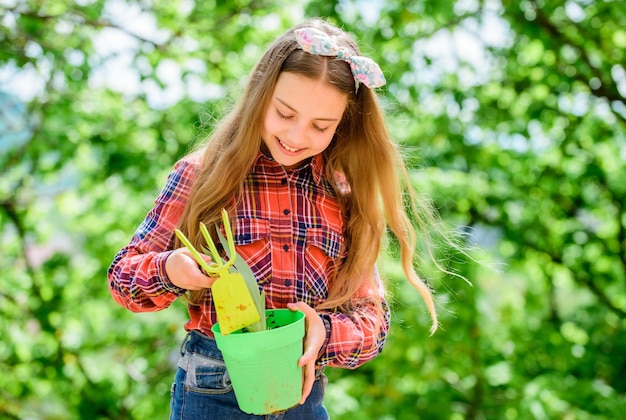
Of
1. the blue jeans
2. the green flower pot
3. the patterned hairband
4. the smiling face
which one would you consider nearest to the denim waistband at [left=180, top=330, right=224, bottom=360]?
the blue jeans

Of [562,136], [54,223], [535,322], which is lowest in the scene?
[535,322]

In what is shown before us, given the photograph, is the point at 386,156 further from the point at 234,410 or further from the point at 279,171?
the point at 234,410

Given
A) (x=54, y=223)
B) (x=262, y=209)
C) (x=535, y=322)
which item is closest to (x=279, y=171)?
(x=262, y=209)

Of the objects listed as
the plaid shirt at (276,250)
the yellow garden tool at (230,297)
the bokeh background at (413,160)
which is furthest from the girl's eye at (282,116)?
the bokeh background at (413,160)

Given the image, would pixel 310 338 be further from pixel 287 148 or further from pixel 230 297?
pixel 287 148

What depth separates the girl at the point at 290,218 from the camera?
1.41 meters

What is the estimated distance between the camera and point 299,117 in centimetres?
145

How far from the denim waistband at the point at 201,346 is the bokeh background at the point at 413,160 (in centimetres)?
230

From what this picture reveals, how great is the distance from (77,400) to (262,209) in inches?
124

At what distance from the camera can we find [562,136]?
15.0 ft

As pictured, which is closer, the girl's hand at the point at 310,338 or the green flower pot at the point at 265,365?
the green flower pot at the point at 265,365

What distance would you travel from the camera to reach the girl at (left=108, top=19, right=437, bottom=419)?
4.63 ft

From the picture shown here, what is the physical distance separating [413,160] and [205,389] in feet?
8.45

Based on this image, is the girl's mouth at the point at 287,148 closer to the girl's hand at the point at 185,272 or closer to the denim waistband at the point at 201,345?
the girl's hand at the point at 185,272
